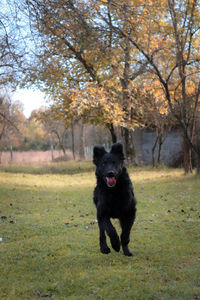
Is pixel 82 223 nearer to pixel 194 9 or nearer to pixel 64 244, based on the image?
pixel 64 244

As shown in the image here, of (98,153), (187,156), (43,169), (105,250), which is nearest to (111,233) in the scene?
(105,250)

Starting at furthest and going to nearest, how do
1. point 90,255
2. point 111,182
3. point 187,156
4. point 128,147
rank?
1. point 128,147
2. point 187,156
3. point 90,255
4. point 111,182

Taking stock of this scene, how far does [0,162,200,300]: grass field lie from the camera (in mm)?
4281

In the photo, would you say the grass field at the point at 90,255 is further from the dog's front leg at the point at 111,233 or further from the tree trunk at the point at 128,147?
the tree trunk at the point at 128,147

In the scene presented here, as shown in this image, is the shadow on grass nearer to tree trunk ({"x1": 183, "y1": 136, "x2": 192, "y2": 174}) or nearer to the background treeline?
the background treeline

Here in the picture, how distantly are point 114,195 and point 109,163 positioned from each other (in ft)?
1.77

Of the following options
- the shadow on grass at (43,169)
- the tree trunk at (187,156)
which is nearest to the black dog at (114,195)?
the tree trunk at (187,156)

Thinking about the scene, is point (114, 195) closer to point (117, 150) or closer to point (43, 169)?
point (117, 150)

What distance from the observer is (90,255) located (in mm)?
5898

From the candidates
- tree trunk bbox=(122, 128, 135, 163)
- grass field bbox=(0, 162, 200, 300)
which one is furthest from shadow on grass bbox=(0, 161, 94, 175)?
grass field bbox=(0, 162, 200, 300)

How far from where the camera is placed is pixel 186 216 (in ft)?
31.7

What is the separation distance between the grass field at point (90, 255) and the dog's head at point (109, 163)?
54.1 inches

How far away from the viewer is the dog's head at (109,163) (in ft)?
17.3

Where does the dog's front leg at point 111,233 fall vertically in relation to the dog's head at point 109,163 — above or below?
below
